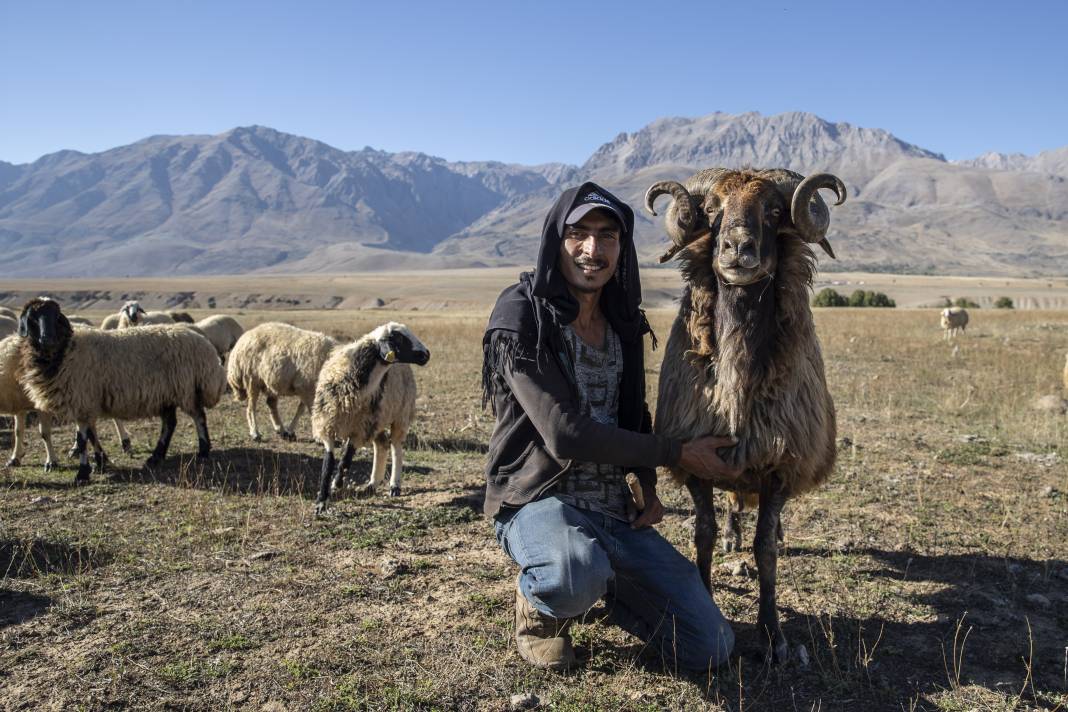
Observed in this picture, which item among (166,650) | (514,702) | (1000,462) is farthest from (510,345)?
(1000,462)

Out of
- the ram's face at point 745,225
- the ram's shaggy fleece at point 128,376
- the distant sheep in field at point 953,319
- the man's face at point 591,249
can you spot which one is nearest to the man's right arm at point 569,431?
the man's face at point 591,249

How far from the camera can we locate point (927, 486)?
309 inches

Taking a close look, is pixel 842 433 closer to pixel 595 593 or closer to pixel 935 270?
pixel 595 593

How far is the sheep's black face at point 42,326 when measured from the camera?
834cm

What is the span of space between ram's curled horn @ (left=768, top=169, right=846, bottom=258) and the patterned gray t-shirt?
4.59ft

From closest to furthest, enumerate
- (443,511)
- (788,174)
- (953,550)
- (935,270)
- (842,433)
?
1. (788,174)
2. (953,550)
3. (443,511)
4. (842,433)
5. (935,270)

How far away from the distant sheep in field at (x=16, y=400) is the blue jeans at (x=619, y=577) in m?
7.32

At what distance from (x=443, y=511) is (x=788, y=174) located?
449 centimetres

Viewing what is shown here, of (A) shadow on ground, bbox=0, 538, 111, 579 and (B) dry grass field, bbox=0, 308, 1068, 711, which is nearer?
(B) dry grass field, bbox=0, 308, 1068, 711

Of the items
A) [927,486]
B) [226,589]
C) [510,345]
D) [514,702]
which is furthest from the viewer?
[927,486]

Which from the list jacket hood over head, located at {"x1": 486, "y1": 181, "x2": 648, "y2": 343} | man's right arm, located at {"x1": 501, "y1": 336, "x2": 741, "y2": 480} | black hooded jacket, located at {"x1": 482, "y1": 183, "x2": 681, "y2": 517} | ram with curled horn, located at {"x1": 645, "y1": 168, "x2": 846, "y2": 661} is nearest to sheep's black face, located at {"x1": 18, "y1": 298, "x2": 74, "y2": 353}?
black hooded jacket, located at {"x1": 482, "y1": 183, "x2": 681, "y2": 517}

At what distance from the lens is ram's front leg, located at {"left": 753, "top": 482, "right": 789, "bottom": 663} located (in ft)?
14.6

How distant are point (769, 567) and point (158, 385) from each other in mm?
7815

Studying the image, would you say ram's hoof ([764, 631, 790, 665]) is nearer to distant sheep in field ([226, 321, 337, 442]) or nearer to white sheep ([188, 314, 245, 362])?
distant sheep in field ([226, 321, 337, 442])
